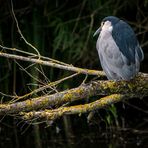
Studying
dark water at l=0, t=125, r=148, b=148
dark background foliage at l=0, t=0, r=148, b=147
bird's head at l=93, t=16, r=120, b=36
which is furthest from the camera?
dark background foliage at l=0, t=0, r=148, b=147

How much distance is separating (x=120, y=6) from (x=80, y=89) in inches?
97.5

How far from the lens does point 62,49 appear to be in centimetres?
484

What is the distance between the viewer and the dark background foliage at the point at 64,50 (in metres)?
4.83

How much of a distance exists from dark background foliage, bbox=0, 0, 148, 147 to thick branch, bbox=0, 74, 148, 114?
2.07 meters

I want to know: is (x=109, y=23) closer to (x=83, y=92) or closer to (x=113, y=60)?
(x=113, y=60)

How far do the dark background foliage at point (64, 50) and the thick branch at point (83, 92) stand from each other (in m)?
2.07

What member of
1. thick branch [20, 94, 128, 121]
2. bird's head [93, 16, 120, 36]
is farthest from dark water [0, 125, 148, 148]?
thick branch [20, 94, 128, 121]

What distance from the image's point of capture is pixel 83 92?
102 inches

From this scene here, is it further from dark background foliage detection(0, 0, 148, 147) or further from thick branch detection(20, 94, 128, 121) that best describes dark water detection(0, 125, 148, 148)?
thick branch detection(20, 94, 128, 121)

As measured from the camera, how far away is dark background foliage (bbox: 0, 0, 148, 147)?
483 cm

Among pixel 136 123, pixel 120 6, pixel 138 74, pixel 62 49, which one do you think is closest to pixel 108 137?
pixel 136 123

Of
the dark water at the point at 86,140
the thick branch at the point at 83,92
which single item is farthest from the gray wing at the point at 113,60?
the dark water at the point at 86,140

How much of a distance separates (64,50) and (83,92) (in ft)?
7.91

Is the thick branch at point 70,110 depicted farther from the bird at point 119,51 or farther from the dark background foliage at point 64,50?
the dark background foliage at point 64,50
